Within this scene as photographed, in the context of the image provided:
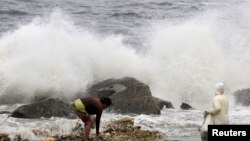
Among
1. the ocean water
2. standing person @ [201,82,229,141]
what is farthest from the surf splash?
standing person @ [201,82,229,141]

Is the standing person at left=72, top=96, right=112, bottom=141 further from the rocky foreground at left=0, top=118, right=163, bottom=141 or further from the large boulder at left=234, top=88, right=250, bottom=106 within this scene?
the large boulder at left=234, top=88, right=250, bottom=106

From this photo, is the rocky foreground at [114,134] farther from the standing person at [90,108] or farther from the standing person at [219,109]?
the standing person at [219,109]

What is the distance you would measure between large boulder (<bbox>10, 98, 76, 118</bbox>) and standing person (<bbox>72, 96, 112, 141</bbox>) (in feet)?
10.5

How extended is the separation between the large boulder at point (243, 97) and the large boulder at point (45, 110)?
642 centimetres

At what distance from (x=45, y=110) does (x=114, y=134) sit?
10.3 ft

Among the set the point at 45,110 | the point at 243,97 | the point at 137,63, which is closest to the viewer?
the point at 45,110

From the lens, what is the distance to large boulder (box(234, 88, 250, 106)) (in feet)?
61.7

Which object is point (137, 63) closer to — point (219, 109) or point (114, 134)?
point (114, 134)

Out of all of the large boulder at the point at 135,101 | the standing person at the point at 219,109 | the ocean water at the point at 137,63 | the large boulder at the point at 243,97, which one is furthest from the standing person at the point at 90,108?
the large boulder at the point at 243,97

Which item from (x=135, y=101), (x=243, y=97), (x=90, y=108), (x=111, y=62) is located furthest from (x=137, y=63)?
(x=90, y=108)

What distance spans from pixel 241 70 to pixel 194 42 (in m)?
2.44

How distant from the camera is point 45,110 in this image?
51.0 ft

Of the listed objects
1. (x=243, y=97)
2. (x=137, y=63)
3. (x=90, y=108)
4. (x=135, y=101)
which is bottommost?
(x=243, y=97)

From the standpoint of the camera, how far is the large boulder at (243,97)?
740 inches
